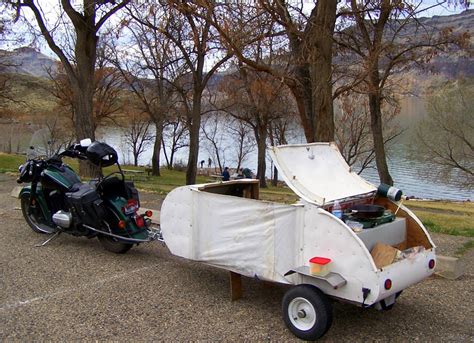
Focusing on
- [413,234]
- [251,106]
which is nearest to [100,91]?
[251,106]

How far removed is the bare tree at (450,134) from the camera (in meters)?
32.5

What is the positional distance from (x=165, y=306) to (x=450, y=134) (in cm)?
3177

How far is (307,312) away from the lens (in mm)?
3924

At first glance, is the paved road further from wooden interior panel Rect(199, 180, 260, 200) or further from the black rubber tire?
wooden interior panel Rect(199, 180, 260, 200)

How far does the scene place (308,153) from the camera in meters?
4.69

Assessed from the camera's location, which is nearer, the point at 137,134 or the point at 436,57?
the point at 436,57

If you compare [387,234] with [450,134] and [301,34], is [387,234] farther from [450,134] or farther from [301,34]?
[450,134]

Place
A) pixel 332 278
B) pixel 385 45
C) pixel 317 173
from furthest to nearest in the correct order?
pixel 385 45 < pixel 317 173 < pixel 332 278

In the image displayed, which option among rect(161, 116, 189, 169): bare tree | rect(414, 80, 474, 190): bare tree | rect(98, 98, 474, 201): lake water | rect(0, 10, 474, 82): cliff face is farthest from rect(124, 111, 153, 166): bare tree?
rect(414, 80, 474, 190): bare tree

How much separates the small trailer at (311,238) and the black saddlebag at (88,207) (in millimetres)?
1319

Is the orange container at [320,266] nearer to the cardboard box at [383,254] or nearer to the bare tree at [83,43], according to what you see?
the cardboard box at [383,254]

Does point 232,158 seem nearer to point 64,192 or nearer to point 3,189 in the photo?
point 3,189

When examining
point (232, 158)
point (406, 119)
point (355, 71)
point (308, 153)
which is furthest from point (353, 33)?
point (232, 158)

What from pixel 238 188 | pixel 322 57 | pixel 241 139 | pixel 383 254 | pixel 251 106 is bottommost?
pixel 383 254
